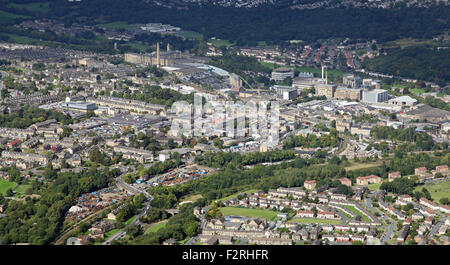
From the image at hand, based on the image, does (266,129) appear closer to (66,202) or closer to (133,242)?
(66,202)

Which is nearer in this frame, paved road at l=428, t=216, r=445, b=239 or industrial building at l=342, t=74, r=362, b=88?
paved road at l=428, t=216, r=445, b=239

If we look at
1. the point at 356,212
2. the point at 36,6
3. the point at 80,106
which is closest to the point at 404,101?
the point at 80,106

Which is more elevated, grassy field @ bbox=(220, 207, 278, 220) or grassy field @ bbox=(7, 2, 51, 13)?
grassy field @ bbox=(7, 2, 51, 13)

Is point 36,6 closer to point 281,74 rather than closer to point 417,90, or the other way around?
point 281,74

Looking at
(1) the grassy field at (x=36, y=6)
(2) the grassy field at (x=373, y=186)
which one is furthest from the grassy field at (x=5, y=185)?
(1) the grassy field at (x=36, y=6)

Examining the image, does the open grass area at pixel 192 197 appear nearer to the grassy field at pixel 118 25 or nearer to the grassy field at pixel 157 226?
the grassy field at pixel 157 226

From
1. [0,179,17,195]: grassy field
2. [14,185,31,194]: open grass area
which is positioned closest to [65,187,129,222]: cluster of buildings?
[14,185,31,194]: open grass area

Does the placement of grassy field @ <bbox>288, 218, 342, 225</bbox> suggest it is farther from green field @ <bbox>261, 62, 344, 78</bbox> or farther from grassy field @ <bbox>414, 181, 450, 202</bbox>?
green field @ <bbox>261, 62, 344, 78</bbox>
